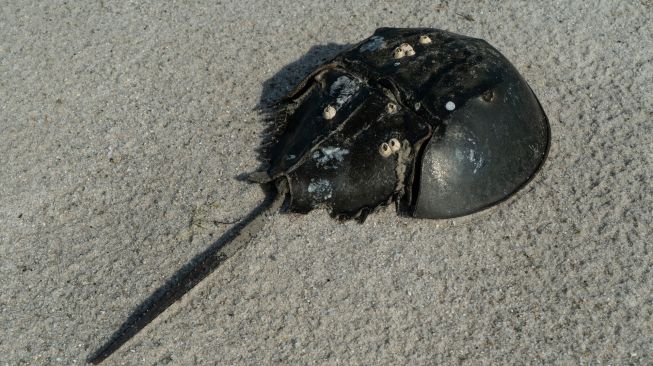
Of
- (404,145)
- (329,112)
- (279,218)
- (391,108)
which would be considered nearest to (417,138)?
(404,145)

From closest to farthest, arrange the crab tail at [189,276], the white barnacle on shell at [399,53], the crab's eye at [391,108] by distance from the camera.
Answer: the crab tail at [189,276], the crab's eye at [391,108], the white barnacle on shell at [399,53]

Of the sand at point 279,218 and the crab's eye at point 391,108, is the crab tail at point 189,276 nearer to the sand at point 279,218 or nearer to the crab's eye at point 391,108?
the sand at point 279,218

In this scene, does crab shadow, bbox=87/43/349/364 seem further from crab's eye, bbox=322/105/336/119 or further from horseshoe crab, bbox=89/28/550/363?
crab's eye, bbox=322/105/336/119

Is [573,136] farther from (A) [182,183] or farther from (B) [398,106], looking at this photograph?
(A) [182,183]

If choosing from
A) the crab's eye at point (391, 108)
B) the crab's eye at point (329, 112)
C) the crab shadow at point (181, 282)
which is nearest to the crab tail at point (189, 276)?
the crab shadow at point (181, 282)

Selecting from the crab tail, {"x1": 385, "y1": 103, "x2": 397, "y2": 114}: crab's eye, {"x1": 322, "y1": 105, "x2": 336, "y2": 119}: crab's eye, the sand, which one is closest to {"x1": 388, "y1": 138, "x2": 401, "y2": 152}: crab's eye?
{"x1": 385, "y1": 103, "x2": 397, "y2": 114}: crab's eye

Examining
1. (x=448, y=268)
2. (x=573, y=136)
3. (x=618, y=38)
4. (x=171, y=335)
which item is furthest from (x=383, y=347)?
(x=618, y=38)
